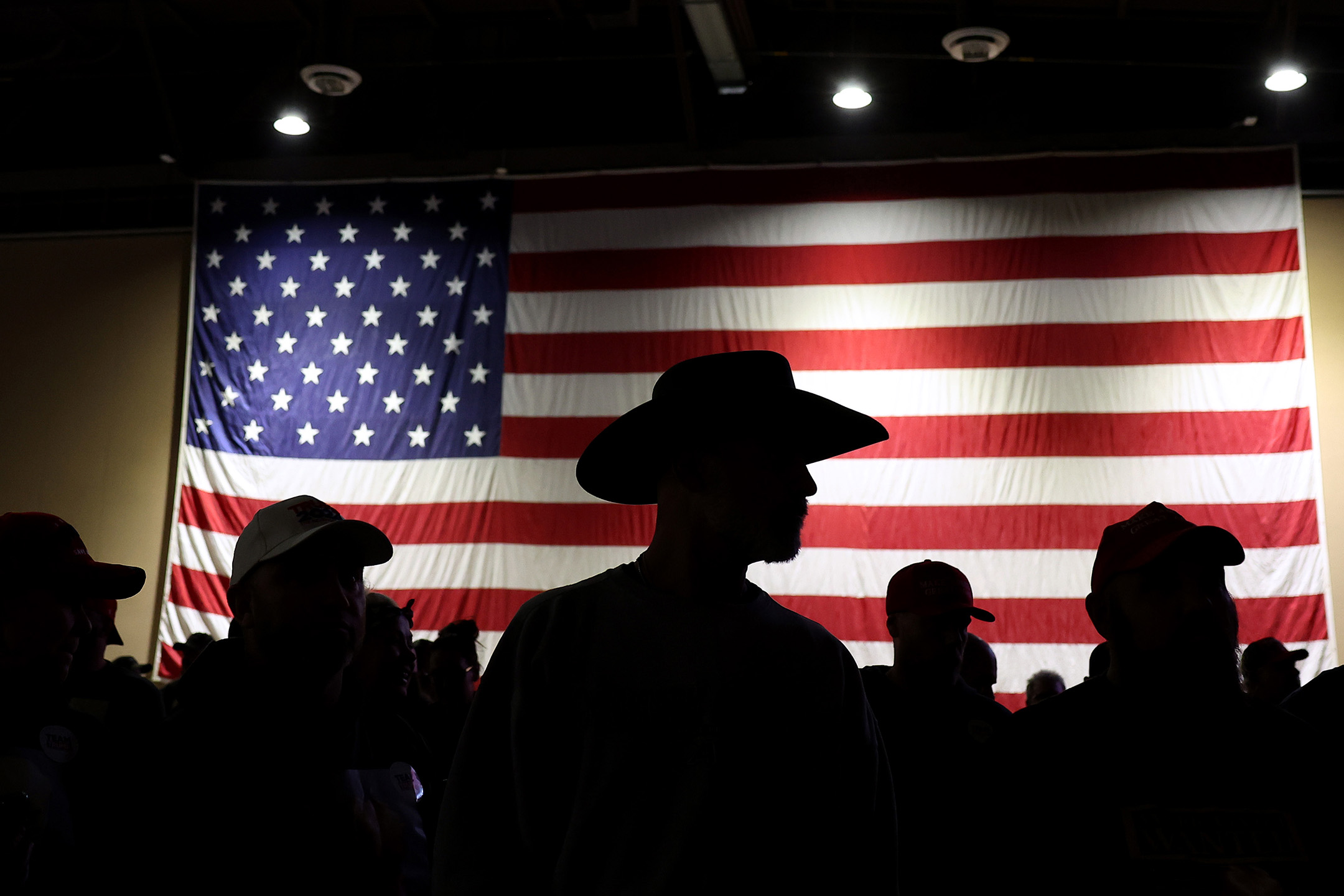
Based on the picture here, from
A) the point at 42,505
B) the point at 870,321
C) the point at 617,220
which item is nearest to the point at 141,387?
the point at 42,505

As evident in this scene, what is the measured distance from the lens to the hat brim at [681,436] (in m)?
1.54

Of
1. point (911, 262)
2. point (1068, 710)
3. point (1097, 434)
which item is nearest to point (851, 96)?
point (911, 262)

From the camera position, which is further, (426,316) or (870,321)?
(426,316)

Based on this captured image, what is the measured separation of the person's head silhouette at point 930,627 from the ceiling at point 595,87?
4.57 meters

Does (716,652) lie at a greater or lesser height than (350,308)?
lesser

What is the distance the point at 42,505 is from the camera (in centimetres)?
835

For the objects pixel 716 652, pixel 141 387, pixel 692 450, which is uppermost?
pixel 141 387

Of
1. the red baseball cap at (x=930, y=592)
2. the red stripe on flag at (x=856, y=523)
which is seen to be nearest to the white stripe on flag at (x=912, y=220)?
the red stripe on flag at (x=856, y=523)

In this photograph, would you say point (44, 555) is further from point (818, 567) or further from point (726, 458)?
point (818, 567)

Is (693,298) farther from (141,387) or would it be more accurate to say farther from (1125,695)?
(1125,695)

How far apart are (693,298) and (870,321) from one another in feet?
3.82

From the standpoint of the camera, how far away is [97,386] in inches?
333

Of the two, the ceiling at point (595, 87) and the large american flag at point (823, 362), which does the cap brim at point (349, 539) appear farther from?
the ceiling at point (595, 87)

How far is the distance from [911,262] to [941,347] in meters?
0.60
